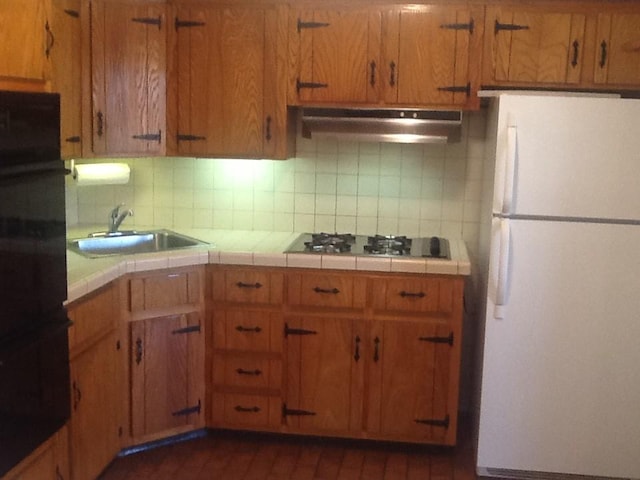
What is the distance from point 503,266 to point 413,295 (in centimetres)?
45

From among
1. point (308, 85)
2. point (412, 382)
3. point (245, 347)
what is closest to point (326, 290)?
point (245, 347)

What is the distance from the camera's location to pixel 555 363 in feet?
10.6

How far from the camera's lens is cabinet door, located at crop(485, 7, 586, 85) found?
11.2 ft

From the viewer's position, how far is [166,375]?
11.4 feet

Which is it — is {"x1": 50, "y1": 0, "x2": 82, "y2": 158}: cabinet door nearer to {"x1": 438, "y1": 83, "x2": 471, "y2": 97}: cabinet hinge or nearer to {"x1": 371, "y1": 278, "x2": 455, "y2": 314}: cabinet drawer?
{"x1": 371, "y1": 278, "x2": 455, "y2": 314}: cabinet drawer

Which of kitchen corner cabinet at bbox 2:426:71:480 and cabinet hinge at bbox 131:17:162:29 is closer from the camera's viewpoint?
kitchen corner cabinet at bbox 2:426:71:480

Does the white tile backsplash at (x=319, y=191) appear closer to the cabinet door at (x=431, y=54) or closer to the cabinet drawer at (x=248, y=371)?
the cabinet door at (x=431, y=54)

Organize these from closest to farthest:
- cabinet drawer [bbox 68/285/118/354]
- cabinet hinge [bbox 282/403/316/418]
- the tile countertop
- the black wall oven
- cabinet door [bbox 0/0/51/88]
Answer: the black wall oven < cabinet door [bbox 0/0/51/88] < cabinet drawer [bbox 68/285/118/354] < the tile countertop < cabinet hinge [bbox 282/403/316/418]

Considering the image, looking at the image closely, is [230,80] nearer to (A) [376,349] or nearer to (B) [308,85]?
(B) [308,85]

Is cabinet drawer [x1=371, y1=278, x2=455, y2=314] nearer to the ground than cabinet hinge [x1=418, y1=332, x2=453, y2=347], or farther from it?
farther from it

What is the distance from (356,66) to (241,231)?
42.9 inches

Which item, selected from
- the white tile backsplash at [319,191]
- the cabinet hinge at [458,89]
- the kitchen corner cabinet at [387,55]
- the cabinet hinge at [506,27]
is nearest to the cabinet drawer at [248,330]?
the white tile backsplash at [319,191]

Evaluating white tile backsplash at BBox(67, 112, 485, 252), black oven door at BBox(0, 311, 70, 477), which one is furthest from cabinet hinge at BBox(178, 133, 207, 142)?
black oven door at BBox(0, 311, 70, 477)

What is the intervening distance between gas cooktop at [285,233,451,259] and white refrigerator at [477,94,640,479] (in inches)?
16.5
